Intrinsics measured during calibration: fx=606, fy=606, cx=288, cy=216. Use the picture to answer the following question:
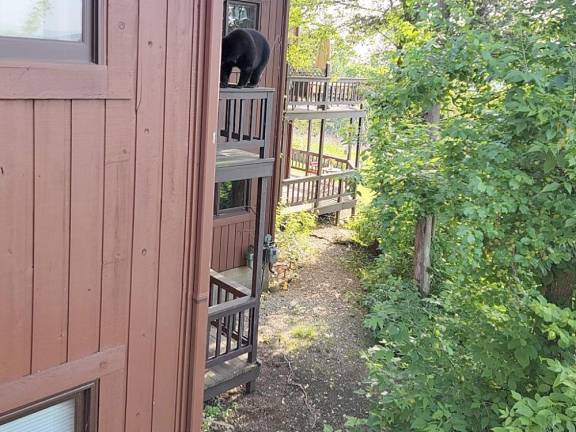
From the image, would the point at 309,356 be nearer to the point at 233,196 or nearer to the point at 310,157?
the point at 233,196

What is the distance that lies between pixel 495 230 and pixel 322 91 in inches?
447

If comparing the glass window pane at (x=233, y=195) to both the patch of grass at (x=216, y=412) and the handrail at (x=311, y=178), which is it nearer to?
the patch of grass at (x=216, y=412)

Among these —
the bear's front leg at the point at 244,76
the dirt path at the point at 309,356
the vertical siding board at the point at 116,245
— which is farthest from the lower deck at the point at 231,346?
the vertical siding board at the point at 116,245

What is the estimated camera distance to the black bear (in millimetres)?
6461

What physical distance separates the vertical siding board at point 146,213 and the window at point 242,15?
5.78m

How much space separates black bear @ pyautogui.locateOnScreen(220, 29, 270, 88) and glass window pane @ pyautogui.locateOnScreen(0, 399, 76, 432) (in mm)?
3827

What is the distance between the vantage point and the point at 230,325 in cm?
727

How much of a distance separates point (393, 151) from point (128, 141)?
5.06 metres

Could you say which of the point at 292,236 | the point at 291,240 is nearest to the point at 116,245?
the point at 291,240

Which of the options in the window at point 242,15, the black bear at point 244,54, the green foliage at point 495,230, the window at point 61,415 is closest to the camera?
the window at point 61,415

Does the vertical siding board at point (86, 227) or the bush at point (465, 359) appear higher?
the vertical siding board at point (86, 227)

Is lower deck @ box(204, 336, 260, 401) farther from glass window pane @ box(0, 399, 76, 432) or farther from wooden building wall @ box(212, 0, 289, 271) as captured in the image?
glass window pane @ box(0, 399, 76, 432)

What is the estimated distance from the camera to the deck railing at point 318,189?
1515cm

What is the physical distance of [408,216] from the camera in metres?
8.73
